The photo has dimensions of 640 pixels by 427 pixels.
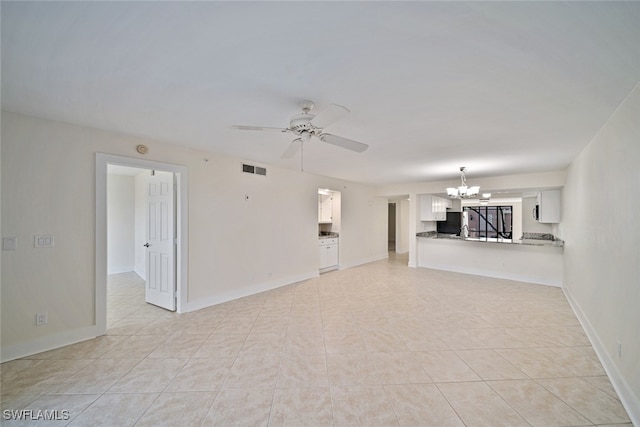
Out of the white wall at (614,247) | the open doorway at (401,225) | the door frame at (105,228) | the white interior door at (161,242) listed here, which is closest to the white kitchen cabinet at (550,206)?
the white wall at (614,247)

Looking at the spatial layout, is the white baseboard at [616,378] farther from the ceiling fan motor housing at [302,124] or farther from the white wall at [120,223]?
the white wall at [120,223]

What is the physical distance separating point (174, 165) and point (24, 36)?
2.28 meters

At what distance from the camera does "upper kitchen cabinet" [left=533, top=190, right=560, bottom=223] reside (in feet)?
18.1

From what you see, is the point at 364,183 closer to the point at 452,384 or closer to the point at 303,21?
the point at 452,384

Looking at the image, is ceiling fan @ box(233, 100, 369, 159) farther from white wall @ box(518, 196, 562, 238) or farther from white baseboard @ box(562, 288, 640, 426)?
white wall @ box(518, 196, 562, 238)

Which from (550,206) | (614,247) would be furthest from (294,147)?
(550,206)

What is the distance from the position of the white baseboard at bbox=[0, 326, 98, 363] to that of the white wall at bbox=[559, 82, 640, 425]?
4.97m

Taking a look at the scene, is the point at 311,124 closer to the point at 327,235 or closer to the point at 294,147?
the point at 294,147

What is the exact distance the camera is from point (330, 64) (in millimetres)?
1647

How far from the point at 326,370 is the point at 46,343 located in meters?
2.95

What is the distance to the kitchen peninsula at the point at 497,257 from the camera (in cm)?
540

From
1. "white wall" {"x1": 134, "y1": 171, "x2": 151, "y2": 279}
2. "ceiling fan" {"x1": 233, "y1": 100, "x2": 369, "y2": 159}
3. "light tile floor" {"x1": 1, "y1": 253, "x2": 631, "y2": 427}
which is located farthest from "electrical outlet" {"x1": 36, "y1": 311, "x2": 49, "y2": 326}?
"white wall" {"x1": 134, "y1": 171, "x2": 151, "y2": 279}

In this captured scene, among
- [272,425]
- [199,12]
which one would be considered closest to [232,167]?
[199,12]

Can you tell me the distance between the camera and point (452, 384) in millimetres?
2176
